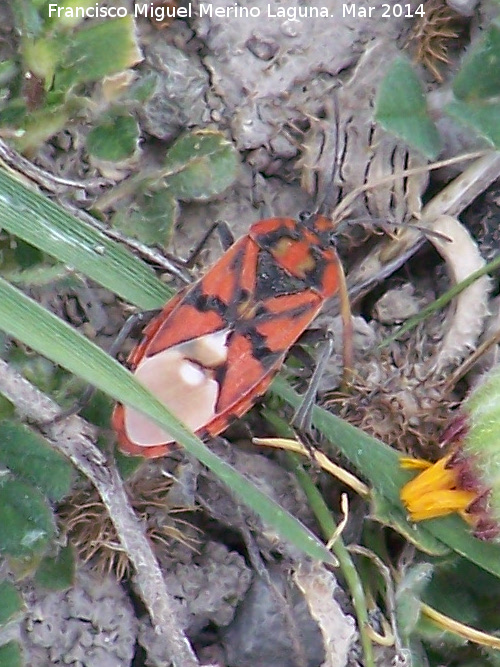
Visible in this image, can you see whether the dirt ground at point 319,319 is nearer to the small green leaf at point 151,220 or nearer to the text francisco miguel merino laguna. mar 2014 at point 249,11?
the text francisco miguel merino laguna. mar 2014 at point 249,11

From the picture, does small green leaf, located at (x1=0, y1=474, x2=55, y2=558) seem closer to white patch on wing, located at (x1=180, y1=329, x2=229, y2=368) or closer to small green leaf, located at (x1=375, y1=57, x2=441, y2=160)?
white patch on wing, located at (x1=180, y1=329, x2=229, y2=368)

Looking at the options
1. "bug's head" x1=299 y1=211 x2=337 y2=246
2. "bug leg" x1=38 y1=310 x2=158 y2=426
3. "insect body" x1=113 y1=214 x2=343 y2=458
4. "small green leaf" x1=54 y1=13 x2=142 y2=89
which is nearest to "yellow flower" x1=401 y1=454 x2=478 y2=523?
"insect body" x1=113 y1=214 x2=343 y2=458

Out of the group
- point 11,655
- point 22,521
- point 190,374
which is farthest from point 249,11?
point 11,655

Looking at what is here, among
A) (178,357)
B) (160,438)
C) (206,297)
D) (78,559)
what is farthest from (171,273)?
(78,559)

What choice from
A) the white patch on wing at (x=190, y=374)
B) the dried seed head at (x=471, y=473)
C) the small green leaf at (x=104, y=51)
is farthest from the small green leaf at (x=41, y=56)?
the dried seed head at (x=471, y=473)

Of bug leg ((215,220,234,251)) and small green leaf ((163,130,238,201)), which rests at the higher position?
small green leaf ((163,130,238,201))

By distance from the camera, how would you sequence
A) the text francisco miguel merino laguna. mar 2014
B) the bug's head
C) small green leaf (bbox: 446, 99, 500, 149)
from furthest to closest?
the text francisco miguel merino laguna. mar 2014 < the bug's head < small green leaf (bbox: 446, 99, 500, 149)
